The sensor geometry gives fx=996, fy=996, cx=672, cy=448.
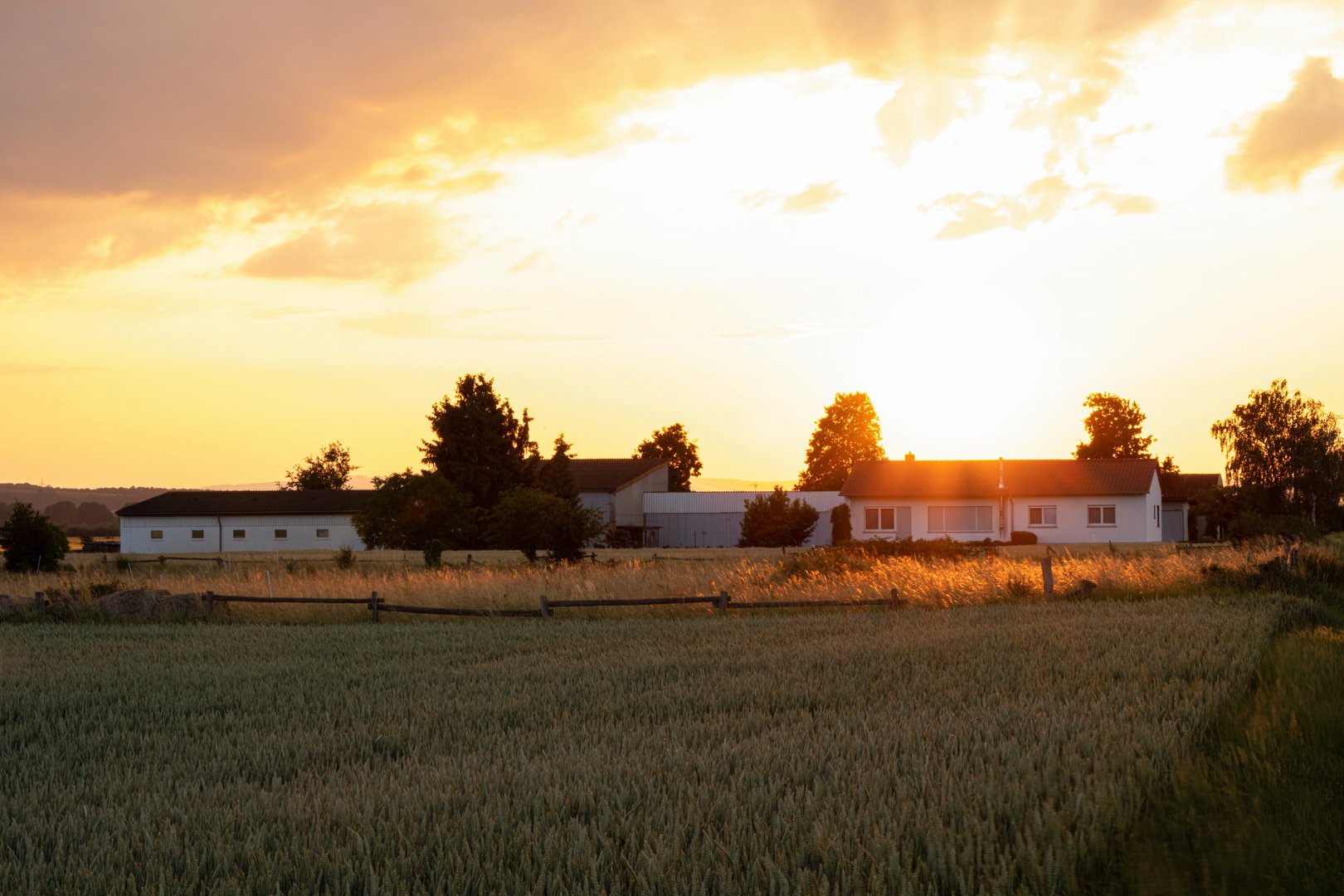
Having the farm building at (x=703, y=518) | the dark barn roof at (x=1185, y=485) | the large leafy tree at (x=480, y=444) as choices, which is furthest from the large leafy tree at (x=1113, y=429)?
the large leafy tree at (x=480, y=444)

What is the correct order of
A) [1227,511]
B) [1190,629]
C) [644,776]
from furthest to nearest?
1. [1227,511]
2. [1190,629]
3. [644,776]

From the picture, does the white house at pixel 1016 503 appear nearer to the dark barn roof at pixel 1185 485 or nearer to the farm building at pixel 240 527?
the dark barn roof at pixel 1185 485

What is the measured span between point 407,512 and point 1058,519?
31.5 meters

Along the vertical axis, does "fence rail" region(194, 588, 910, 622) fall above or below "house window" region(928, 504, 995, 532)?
below

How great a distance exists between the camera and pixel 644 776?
20.2 feet

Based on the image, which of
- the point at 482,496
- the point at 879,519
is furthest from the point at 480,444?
the point at 879,519

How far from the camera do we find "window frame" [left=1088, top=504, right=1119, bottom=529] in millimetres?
48562

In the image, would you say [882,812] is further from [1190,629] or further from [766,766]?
[1190,629]

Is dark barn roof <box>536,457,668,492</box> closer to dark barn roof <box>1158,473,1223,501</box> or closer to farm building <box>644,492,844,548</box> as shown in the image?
farm building <box>644,492,844,548</box>

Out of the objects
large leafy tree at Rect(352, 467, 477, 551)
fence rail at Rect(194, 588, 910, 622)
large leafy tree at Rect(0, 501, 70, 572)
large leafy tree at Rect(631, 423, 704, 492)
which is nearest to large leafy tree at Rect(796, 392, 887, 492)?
large leafy tree at Rect(631, 423, 704, 492)

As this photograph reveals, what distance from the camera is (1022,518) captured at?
49.3 metres

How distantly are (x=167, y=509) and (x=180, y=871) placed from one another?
232 feet

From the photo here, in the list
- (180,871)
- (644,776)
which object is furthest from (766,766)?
(180,871)

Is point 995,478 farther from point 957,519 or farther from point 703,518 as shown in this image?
point 703,518
